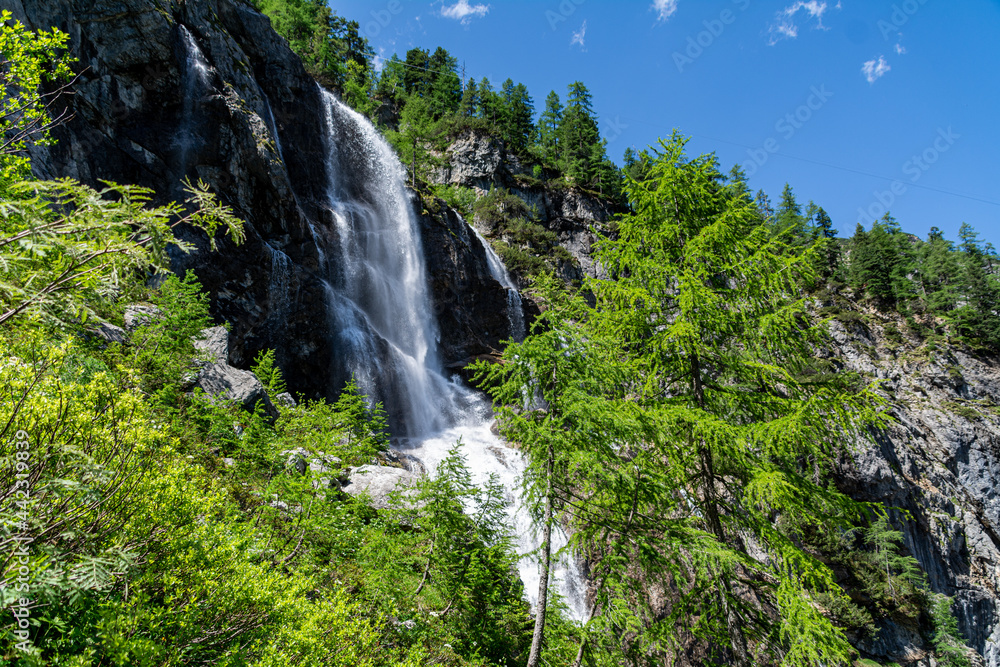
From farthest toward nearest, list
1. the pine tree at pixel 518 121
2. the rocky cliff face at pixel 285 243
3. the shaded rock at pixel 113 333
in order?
the pine tree at pixel 518 121 → the rocky cliff face at pixel 285 243 → the shaded rock at pixel 113 333

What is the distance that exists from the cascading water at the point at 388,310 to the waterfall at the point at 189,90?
6.38m

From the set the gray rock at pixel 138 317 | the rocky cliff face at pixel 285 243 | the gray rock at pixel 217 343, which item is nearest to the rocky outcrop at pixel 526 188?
the rocky cliff face at pixel 285 243

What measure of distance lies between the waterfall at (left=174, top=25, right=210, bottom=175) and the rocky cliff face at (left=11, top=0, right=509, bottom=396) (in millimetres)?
42

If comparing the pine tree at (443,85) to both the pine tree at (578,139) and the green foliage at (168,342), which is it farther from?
the green foliage at (168,342)

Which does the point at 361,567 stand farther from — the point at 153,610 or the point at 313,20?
the point at 313,20

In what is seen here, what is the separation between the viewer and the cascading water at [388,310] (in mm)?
20734

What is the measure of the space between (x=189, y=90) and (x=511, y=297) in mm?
20623

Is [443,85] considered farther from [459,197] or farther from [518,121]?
[459,197]

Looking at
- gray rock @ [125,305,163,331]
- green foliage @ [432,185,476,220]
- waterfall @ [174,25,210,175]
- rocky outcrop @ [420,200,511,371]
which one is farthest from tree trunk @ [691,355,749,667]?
green foliage @ [432,185,476,220]

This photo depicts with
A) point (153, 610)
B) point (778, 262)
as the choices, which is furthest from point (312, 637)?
point (778, 262)

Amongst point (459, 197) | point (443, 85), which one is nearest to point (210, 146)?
point (459, 197)

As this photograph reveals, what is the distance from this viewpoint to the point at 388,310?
969 inches

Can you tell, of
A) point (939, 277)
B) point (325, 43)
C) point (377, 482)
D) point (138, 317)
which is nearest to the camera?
point (138, 317)

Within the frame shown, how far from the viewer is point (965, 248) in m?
54.7
